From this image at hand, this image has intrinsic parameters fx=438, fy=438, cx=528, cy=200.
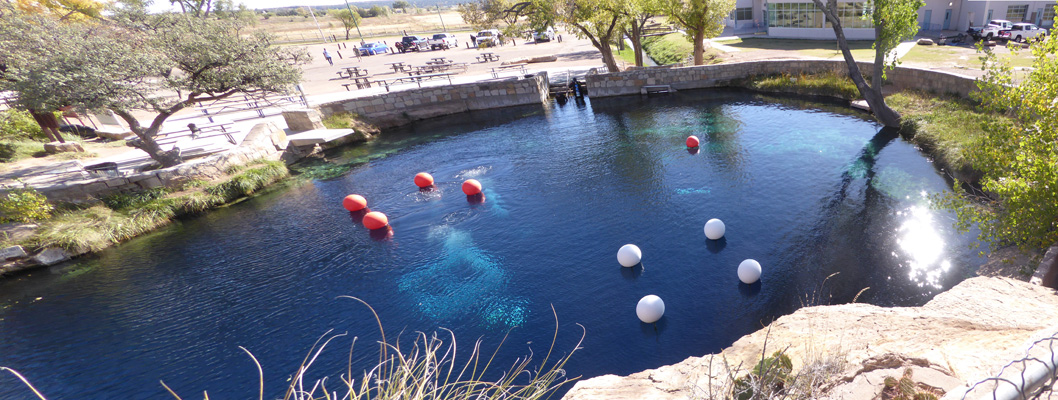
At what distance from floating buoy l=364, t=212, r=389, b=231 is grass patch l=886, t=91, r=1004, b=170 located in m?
21.1

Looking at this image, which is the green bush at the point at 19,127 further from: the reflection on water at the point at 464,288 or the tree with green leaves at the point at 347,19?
the tree with green leaves at the point at 347,19

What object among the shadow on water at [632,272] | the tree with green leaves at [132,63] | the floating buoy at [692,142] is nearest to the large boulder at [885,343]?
the shadow on water at [632,272]

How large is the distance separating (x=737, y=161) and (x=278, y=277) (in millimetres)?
18584

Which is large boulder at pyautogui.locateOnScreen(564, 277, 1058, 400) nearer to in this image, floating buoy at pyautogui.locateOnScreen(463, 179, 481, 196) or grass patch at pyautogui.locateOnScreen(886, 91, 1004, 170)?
grass patch at pyautogui.locateOnScreen(886, 91, 1004, 170)

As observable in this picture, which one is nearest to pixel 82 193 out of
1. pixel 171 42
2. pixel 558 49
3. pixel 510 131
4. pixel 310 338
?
pixel 171 42

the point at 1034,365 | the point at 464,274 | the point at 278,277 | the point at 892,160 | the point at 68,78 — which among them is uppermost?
the point at 68,78

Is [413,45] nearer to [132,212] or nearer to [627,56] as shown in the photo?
[627,56]

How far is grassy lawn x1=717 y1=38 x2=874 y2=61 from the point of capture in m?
30.7

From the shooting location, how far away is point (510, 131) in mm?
27734

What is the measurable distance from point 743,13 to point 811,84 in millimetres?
29205

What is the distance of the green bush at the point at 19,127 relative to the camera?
2203 cm

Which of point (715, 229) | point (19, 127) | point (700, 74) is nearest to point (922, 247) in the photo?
point (715, 229)

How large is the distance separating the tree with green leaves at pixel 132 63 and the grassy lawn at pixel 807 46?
3491 cm

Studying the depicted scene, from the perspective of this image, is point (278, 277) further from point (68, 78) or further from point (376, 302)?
point (68, 78)
